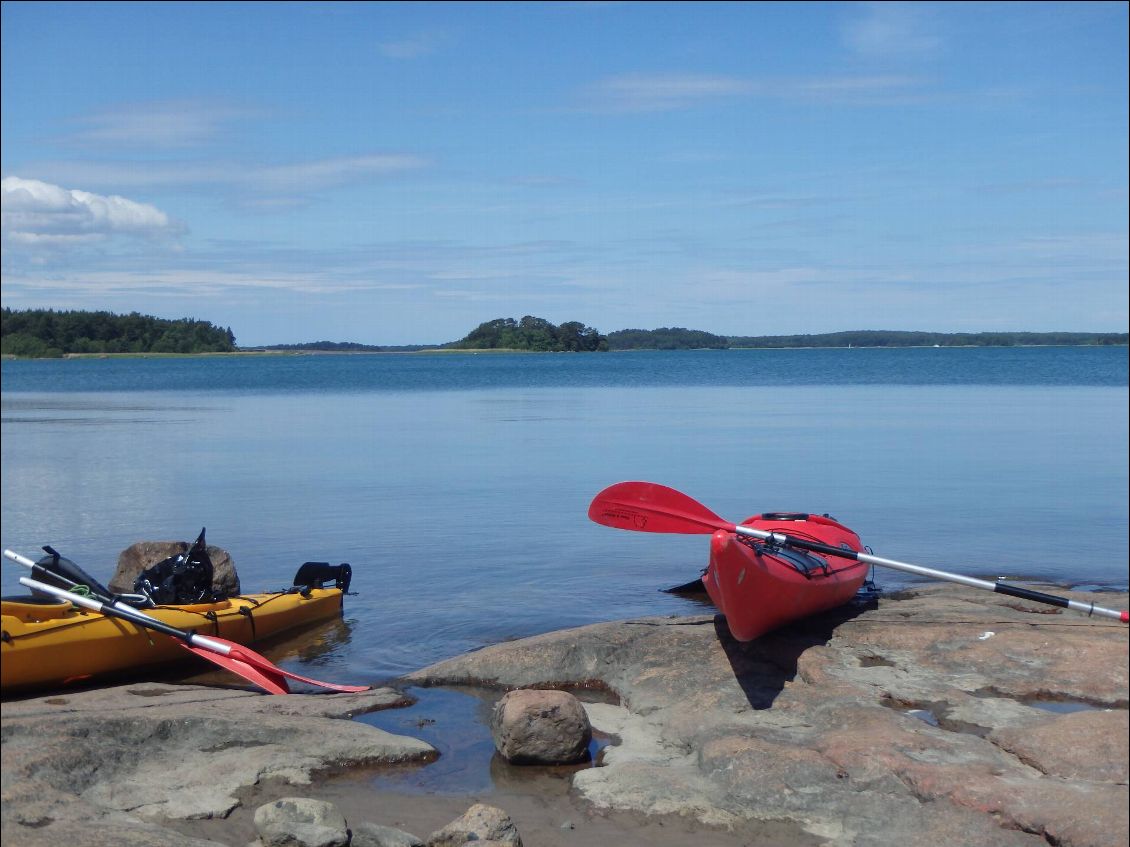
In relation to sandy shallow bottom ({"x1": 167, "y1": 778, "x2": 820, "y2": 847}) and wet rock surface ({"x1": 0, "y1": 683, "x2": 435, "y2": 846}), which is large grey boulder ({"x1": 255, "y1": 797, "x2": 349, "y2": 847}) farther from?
wet rock surface ({"x1": 0, "y1": 683, "x2": 435, "y2": 846})

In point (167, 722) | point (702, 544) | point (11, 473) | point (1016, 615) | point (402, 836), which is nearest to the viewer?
point (402, 836)

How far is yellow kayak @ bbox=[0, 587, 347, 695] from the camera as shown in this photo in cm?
653

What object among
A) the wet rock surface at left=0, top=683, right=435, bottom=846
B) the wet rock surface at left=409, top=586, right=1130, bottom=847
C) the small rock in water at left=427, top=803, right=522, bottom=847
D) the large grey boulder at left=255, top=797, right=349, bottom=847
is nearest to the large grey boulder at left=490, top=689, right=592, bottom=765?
the wet rock surface at left=409, top=586, right=1130, bottom=847

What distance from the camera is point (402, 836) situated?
4742 millimetres

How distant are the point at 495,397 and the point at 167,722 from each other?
38.3 m

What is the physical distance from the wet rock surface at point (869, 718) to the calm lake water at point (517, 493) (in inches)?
82.3

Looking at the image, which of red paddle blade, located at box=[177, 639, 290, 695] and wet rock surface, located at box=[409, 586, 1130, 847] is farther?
red paddle blade, located at box=[177, 639, 290, 695]

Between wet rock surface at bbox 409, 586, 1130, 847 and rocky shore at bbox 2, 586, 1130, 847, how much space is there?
0.01 metres

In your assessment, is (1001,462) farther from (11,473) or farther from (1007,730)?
(11,473)

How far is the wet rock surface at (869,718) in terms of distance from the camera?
4.96 meters

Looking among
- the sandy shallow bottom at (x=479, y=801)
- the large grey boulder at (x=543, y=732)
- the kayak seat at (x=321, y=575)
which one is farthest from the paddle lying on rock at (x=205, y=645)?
the kayak seat at (x=321, y=575)

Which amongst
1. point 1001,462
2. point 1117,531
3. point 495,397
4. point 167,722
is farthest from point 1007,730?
point 495,397

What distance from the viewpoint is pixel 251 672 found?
705 cm

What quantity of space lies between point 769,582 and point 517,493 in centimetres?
1002
